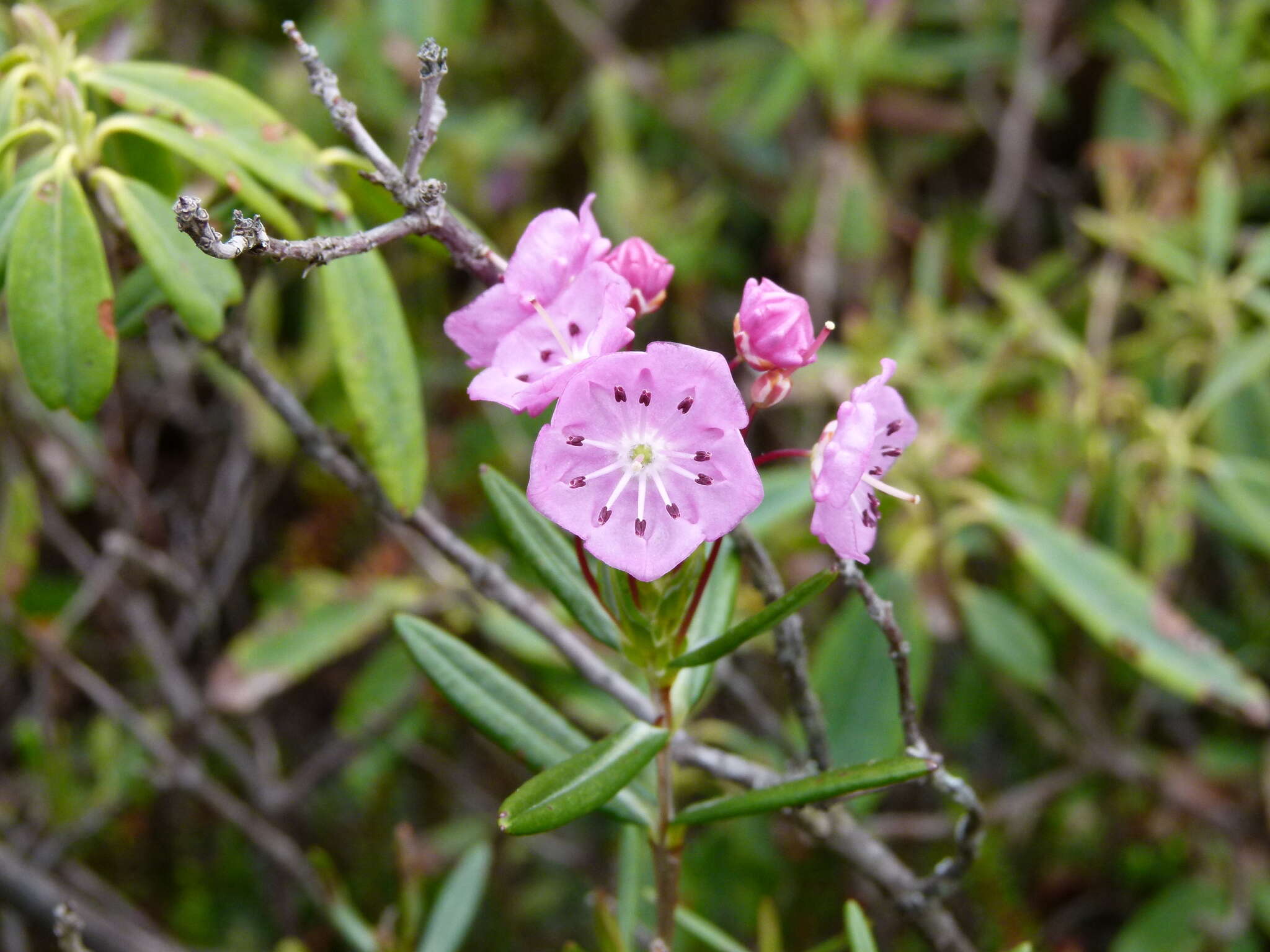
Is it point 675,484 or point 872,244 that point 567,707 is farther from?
point 872,244

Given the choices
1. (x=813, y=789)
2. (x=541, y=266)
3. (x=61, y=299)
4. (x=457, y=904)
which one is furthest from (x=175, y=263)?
(x=457, y=904)

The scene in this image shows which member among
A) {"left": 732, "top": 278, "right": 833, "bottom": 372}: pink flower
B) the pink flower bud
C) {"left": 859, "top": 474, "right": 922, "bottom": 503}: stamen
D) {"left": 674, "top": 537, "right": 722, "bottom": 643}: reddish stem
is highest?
{"left": 732, "top": 278, "right": 833, "bottom": 372}: pink flower

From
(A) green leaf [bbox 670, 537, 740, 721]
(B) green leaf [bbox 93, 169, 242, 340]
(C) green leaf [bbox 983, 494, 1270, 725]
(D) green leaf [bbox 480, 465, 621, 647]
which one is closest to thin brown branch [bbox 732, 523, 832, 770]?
(A) green leaf [bbox 670, 537, 740, 721]

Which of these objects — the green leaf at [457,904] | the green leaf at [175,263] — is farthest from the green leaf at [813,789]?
the green leaf at [175,263]

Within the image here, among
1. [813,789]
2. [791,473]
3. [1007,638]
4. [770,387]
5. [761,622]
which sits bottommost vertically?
[813,789]

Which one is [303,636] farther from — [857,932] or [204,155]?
[857,932]

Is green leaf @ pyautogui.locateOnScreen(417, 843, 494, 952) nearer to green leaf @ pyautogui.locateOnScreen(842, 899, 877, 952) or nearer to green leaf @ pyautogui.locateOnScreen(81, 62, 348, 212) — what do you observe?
green leaf @ pyautogui.locateOnScreen(842, 899, 877, 952)
